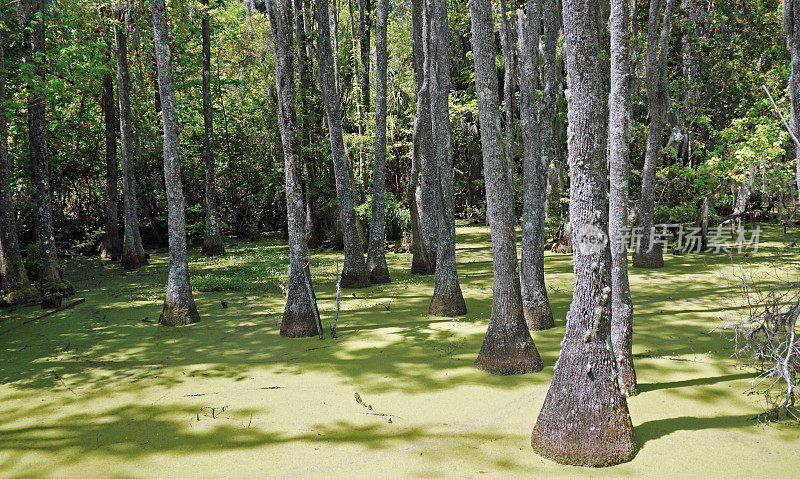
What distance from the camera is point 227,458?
14.2 feet

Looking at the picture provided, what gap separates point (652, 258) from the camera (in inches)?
492

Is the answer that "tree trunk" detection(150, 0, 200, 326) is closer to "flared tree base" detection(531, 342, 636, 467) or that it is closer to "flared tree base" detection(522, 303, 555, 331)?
"flared tree base" detection(522, 303, 555, 331)

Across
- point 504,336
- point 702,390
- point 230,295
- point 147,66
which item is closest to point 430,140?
point 230,295

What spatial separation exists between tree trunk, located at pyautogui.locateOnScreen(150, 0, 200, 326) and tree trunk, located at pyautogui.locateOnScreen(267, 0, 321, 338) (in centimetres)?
187

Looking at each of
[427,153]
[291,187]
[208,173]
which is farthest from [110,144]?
[291,187]

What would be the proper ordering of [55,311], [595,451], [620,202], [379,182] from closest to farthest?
[595,451]
[620,202]
[55,311]
[379,182]

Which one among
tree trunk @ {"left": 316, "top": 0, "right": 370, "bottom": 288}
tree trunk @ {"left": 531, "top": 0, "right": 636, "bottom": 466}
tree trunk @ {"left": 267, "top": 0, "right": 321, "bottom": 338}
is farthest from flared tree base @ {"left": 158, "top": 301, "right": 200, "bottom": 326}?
tree trunk @ {"left": 531, "top": 0, "right": 636, "bottom": 466}

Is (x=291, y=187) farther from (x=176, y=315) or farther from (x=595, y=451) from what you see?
(x=595, y=451)

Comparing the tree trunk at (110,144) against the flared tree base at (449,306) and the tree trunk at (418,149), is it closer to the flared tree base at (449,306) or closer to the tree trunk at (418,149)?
the tree trunk at (418,149)

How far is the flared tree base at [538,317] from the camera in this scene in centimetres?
747

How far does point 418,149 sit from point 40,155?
25.2 feet

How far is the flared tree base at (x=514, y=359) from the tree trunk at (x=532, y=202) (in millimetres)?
1583

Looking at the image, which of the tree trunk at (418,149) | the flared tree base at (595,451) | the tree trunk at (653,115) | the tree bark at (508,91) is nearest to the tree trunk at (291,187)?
the tree trunk at (418,149)

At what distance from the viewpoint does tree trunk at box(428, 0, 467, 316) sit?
8.10 meters
